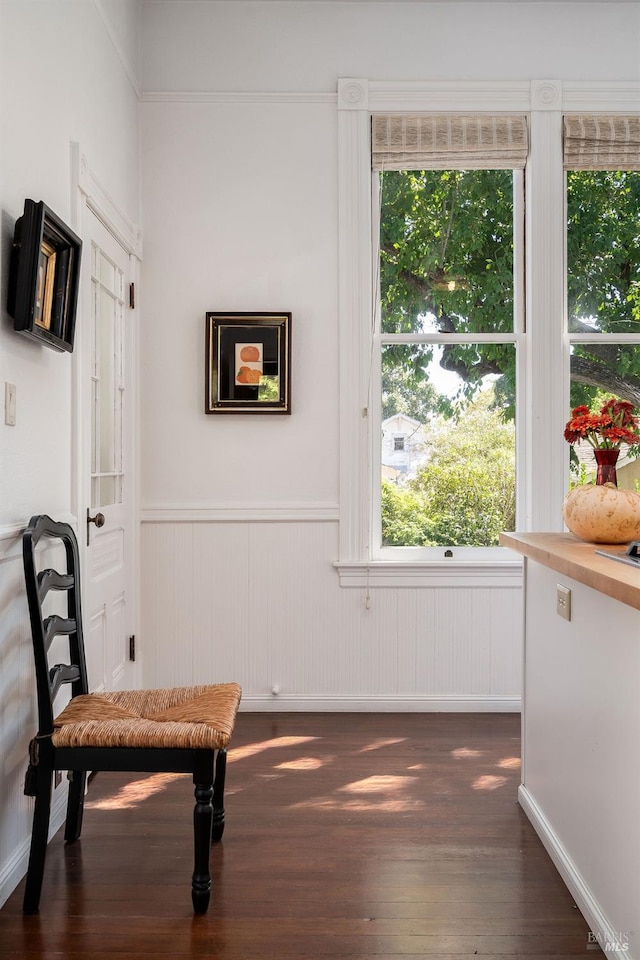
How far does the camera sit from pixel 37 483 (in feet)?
7.32

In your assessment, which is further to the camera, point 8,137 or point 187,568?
point 187,568

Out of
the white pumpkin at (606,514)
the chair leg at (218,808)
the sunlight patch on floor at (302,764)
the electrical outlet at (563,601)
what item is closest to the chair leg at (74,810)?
the chair leg at (218,808)

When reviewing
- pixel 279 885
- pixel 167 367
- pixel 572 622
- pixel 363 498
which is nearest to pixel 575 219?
pixel 363 498

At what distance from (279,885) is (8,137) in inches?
84.3

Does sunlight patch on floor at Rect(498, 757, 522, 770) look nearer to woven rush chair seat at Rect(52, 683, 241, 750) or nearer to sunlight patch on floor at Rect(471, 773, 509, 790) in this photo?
sunlight patch on floor at Rect(471, 773, 509, 790)

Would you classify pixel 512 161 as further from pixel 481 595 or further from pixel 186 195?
pixel 481 595

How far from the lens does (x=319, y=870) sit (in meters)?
2.12

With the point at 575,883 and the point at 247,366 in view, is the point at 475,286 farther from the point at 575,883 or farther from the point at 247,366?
the point at 575,883

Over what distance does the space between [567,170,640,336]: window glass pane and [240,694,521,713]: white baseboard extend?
72.1 inches

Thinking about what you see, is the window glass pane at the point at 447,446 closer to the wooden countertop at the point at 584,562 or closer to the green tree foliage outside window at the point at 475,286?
the green tree foliage outside window at the point at 475,286

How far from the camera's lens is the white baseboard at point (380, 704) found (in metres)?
3.54

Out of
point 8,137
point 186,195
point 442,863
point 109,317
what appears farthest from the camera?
point 186,195

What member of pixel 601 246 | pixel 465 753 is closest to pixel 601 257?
pixel 601 246

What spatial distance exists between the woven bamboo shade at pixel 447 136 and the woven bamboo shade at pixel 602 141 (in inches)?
8.9
